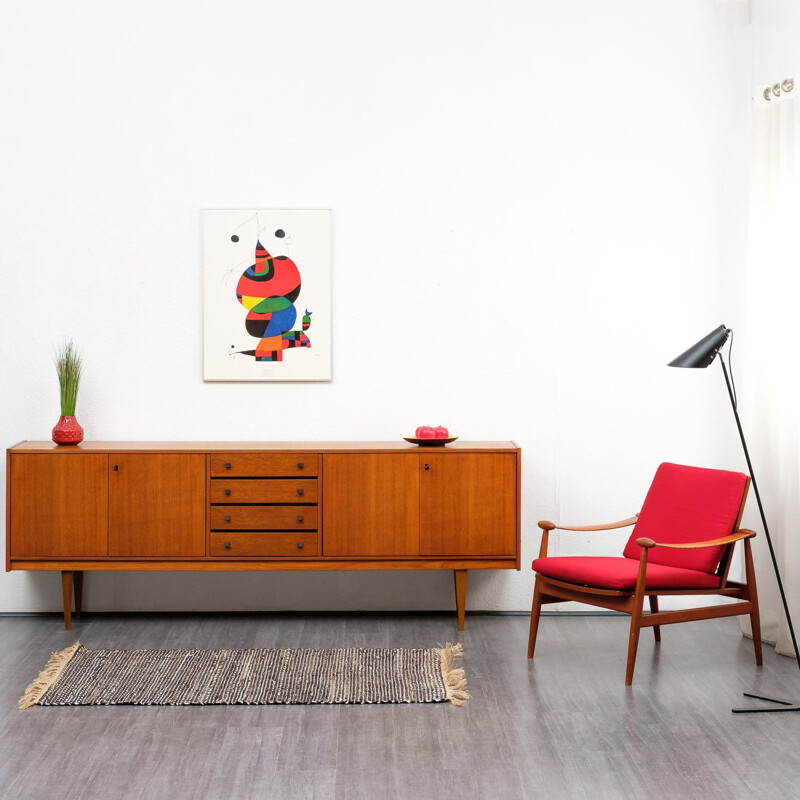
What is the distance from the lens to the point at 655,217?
466 cm

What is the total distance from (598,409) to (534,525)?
68 cm

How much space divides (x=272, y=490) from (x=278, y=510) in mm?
98

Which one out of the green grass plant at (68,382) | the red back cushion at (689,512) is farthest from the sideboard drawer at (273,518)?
the red back cushion at (689,512)

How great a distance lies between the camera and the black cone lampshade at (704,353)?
3.43 meters

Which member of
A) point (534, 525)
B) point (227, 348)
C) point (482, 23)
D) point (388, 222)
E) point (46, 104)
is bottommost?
point (534, 525)

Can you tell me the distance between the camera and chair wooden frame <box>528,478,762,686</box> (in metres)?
3.52

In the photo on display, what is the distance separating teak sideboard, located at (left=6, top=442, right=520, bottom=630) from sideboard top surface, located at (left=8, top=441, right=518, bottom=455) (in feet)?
0.05

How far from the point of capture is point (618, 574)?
3576 millimetres

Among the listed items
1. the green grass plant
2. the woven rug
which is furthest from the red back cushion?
the green grass plant

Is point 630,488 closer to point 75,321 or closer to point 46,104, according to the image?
point 75,321

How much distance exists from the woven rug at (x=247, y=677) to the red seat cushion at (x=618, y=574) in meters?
0.58

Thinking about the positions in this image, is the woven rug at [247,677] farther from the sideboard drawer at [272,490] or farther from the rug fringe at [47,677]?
the sideboard drawer at [272,490]

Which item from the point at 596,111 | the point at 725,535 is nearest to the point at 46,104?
the point at 596,111

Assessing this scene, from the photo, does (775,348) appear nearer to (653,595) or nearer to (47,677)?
(653,595)
